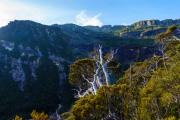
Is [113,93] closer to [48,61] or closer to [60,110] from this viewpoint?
[60,110]

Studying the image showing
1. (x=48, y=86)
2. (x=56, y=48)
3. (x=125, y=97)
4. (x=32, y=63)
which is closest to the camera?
(x=125, y=97)

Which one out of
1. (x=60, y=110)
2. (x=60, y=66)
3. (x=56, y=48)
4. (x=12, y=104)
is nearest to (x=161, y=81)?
(x=60, y=110)

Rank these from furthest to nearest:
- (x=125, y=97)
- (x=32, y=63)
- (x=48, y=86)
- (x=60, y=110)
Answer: (x=32, y=63) → (x=48, y=86) → (x=60, y=110) → (x=125, y=97)

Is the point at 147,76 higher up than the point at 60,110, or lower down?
higher up

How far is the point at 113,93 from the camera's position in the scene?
32.2m

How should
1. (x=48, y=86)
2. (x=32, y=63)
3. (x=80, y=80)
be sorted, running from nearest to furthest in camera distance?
(x=80, y=80) → (x=48, y=86) → (x=32, y=63)

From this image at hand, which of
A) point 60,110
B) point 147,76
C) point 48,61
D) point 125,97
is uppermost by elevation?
point 125,97

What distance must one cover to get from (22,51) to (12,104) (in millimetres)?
55594

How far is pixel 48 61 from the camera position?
171250mm

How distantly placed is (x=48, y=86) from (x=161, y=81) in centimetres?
12074

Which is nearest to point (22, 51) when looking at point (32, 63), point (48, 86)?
point (32, 63)

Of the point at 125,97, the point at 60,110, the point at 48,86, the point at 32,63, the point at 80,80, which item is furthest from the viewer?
the point at 32,63

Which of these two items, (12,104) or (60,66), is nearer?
(12,104)

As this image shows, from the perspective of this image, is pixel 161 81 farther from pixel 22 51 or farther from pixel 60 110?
pixel 22 51
